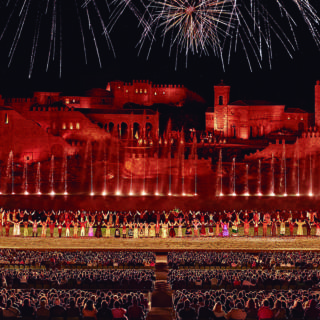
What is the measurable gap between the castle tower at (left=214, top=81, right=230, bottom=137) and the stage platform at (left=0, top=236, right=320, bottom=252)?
1681 inches

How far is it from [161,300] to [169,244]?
10843mm

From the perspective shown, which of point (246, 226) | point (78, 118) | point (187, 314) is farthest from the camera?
point (78, 118)

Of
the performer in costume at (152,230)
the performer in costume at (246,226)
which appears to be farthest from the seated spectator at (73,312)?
the performer in costume at (246,226)

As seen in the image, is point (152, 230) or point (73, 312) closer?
point (73, 312)

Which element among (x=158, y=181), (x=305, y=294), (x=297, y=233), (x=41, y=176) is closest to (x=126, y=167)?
(x=158, y=181)

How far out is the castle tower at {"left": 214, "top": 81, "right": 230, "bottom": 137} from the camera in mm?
70625

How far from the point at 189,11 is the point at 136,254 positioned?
8.65m

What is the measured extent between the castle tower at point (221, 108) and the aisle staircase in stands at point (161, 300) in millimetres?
51546

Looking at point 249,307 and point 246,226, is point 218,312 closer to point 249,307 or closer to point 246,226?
point 249,307

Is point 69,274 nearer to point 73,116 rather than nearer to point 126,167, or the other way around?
point 126,167

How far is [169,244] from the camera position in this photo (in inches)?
1040

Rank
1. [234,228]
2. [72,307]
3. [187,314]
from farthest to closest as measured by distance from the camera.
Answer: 1. [234,228]
2. [72,307]
3. [187,314]

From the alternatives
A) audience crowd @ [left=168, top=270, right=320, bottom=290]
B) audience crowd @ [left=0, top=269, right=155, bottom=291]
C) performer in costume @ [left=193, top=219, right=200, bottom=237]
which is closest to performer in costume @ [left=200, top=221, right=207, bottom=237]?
performer in costume @ [left=193, top=219, right=200, bottom=237]

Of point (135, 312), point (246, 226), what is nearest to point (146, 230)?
point (246, 226)
